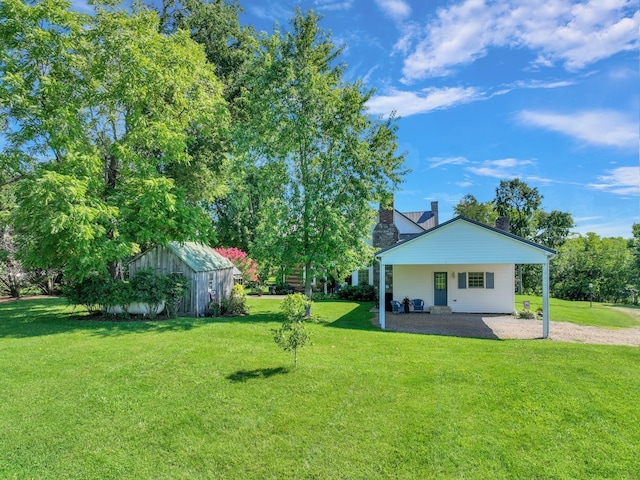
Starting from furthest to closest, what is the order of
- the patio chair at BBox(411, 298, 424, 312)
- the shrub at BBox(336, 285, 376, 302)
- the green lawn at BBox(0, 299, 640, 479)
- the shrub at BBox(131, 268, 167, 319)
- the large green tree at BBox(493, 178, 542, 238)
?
1. the large green tree at BBox(493, 178, 542, 238)
2. the shrub at BBox(336, 285, 376, 302)
3. the patio chair at BBox(411, 298, 424, 312)
4. the shrub at BBox(131, 268, 167, 319)
5. the green lawn at BBox(0, 299, 640, 479)

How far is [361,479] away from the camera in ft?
13.2

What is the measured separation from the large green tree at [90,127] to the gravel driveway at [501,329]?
9.41m

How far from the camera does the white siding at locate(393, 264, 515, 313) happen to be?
59.5ft

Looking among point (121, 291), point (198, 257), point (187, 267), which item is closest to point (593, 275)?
point (198, 257)

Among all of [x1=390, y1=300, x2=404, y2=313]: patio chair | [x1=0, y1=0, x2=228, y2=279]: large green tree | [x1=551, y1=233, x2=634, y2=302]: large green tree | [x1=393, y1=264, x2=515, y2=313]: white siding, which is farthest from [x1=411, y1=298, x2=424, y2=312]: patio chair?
[x1=551, y1=233, x2=634, y2=302]: large green tree

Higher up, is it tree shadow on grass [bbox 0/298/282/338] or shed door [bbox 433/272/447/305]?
shed door [bbox 433/272/447/305]

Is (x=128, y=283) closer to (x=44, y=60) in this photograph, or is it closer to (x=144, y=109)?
(x=144, y=109)

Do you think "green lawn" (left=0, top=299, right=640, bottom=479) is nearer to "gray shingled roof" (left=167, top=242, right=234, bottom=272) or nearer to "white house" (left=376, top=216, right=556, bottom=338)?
"white house" (left=376, top=216, right=556, bottom=338)

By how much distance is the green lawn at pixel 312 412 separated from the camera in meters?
4.27

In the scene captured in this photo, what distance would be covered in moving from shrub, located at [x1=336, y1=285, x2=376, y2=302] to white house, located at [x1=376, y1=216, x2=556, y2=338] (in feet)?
8.58

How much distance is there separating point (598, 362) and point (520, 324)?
6.99 meters

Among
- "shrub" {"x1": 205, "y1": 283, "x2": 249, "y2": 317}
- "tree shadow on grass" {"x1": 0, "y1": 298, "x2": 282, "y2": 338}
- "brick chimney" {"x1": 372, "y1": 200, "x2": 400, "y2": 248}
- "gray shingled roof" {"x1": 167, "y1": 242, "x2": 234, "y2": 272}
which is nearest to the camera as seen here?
"tree shadow on grass" {"x1": 0, "y1": 298, "x2": 282, "y2": 338}

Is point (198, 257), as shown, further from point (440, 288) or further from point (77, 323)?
point (440, 288)

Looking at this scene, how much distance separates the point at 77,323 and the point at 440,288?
16.2 metres
